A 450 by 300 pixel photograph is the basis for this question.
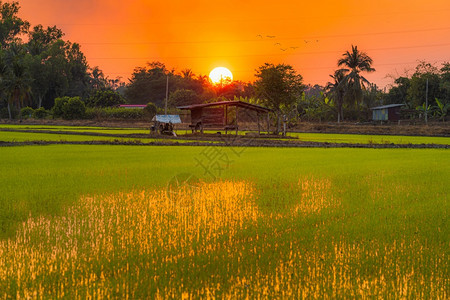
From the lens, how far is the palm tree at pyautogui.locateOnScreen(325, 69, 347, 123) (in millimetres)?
55719

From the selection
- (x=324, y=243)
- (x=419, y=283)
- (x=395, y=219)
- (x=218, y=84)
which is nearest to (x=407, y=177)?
(x=395, y=219)

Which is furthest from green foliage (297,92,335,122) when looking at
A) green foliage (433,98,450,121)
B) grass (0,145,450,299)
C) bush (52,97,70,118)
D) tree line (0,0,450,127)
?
grass (0,145,450,299)

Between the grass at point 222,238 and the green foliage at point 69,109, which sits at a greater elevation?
the green foliage at point 69,109

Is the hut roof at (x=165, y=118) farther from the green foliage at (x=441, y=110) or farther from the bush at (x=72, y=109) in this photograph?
the green foliage at (x=441, y=110)

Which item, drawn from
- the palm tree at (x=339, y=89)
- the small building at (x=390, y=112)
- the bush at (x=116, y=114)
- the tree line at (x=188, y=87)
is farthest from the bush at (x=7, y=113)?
the small building at (x=390, y=112)

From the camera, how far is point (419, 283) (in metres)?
3.69

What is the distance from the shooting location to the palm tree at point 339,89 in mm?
55719

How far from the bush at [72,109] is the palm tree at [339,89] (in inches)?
1376

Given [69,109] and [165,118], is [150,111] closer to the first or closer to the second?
[69,109]

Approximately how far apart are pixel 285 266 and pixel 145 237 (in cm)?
187

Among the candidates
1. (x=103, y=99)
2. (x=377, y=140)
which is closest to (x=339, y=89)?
(x=377, y=140)

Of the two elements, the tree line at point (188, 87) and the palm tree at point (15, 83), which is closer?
the tree line at point (188, 87)

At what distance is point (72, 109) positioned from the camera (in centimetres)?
5603

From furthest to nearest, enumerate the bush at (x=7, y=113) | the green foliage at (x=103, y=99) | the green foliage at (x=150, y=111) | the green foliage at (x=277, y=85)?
the green foliage at (x=103, y=99) → the bush at (x=7, y=113) → the green foliage at (x=150, y=111) → the green foliage at (x=277, y=85)
